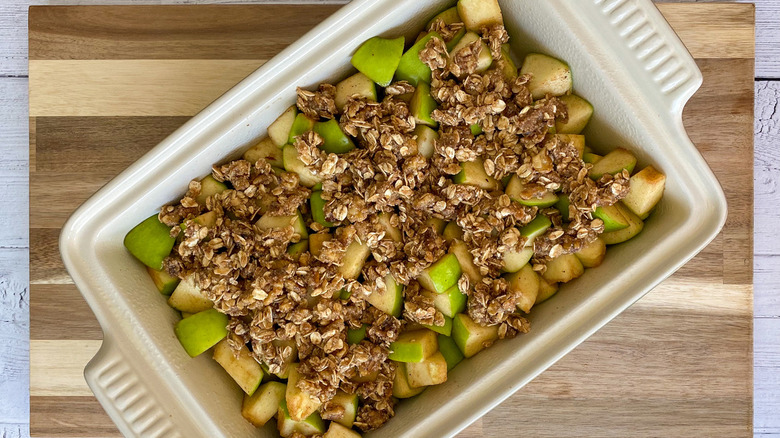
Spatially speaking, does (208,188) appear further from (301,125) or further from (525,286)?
(525,286)

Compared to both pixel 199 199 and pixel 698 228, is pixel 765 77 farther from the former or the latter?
pixel 199 199

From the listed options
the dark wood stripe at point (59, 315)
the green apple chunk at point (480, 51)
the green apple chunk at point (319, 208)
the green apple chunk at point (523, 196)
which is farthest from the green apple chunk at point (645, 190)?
the dark wood stripe at point (59, 315)

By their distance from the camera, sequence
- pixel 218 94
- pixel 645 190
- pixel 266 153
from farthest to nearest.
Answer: pixel 218 94 → pixel 266 153 → pixel 645 190

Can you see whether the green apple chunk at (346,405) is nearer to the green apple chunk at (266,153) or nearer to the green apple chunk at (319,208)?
the green apple chunk at (319,208)

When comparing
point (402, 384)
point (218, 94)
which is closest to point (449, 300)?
point (402, 384)

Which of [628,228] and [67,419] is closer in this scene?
[628,228]

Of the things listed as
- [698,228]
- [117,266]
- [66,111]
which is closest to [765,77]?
[698,228]
